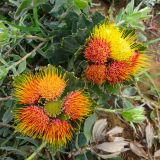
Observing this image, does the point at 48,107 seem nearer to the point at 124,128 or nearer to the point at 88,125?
the point at 88,125

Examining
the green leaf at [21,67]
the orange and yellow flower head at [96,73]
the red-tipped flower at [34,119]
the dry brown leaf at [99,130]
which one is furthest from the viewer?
the dry brown leaf at [99,130]

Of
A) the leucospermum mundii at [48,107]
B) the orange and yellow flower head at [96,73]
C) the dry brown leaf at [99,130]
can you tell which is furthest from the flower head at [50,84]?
the dry brown leaf at [99,130]

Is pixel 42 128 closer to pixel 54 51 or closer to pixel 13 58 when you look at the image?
pixel 54 51

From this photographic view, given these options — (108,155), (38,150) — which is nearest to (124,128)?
(108,155)

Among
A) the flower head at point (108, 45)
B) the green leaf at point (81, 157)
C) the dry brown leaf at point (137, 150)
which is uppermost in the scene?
the flower head at point (108, 45)

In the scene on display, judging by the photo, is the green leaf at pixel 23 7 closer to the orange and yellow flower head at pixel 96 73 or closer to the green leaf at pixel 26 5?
the green leaf at pixel 26 5

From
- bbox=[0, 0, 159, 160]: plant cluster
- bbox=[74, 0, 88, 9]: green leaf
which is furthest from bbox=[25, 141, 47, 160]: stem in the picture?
bbox=[74, 0, 88, 9]: green leaf
